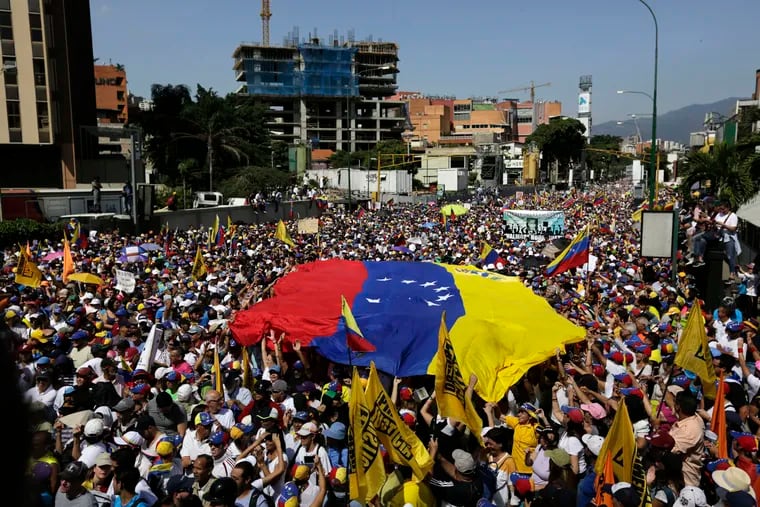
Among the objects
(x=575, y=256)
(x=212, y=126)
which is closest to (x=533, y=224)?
(x=575, y=256)

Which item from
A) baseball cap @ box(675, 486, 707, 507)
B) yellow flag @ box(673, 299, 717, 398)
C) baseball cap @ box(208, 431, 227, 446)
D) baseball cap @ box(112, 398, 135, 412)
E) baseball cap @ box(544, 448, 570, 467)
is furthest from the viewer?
yellow flag @ box(673, 299, 717, 398)

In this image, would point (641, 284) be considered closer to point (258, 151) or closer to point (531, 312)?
point (531, 312)

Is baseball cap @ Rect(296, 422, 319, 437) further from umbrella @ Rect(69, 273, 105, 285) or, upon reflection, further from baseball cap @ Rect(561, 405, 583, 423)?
umbrella @ Rect(69, 273, 105, 285)

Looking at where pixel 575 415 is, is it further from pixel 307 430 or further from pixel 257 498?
pixel 257 498

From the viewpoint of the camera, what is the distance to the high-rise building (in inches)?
1470

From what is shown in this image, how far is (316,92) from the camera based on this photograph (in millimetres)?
111375

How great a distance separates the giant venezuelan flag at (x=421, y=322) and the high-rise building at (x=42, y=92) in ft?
103

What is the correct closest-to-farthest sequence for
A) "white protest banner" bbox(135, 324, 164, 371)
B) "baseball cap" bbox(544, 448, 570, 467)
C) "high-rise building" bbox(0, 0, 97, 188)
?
"baseball cap" bbox(544, 448, 570, 467) → "white protest banner" bbox(135, 324, 164, 371) → "high-rise building" bbox(0, 0, 97, 188)

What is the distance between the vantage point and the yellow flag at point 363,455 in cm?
527

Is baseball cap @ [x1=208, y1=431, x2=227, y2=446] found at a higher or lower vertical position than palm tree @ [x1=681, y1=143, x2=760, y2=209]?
lower

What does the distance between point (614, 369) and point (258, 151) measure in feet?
196

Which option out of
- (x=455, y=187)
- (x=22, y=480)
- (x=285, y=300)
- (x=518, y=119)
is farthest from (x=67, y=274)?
(x=518, y=119)

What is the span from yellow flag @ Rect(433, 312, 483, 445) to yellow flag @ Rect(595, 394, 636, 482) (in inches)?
48.0

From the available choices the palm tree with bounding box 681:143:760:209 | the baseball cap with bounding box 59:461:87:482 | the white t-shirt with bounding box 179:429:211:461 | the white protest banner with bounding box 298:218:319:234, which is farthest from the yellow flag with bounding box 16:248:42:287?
the palm tree with bounding box 681:143:760:209
